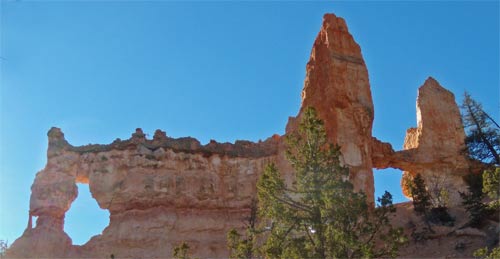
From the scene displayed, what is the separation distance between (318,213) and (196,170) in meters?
25.3

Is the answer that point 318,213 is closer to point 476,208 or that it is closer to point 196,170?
point 476,208

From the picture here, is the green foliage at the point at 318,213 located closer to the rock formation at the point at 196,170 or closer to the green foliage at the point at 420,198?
the green foliage at the point at 420,198

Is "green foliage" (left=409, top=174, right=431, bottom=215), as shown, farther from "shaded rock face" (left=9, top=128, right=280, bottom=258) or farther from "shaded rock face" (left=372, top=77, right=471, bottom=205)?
"shaded rock face" (left=9, top=128, right=280, bottom=258)

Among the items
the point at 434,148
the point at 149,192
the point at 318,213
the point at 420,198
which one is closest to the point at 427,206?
the point at 420,198

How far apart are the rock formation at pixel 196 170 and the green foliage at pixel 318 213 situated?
19889 mm

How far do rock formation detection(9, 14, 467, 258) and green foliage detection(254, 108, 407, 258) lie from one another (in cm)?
1989

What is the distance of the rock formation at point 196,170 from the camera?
4325cm

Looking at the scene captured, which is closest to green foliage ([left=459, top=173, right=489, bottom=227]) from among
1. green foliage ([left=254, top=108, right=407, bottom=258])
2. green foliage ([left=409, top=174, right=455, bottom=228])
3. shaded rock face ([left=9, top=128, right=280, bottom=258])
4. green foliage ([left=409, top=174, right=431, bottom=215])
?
green foliage ([left=409, top=174, right=455, bottom=228])

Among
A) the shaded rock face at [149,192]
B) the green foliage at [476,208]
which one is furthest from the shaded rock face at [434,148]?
the shaded rock face at [149,192]

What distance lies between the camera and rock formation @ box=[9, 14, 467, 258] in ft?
142

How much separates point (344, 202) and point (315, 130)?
285cm

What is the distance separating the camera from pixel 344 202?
2222 cm

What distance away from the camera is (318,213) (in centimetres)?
2248

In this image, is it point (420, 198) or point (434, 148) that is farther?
point (434, 148)
